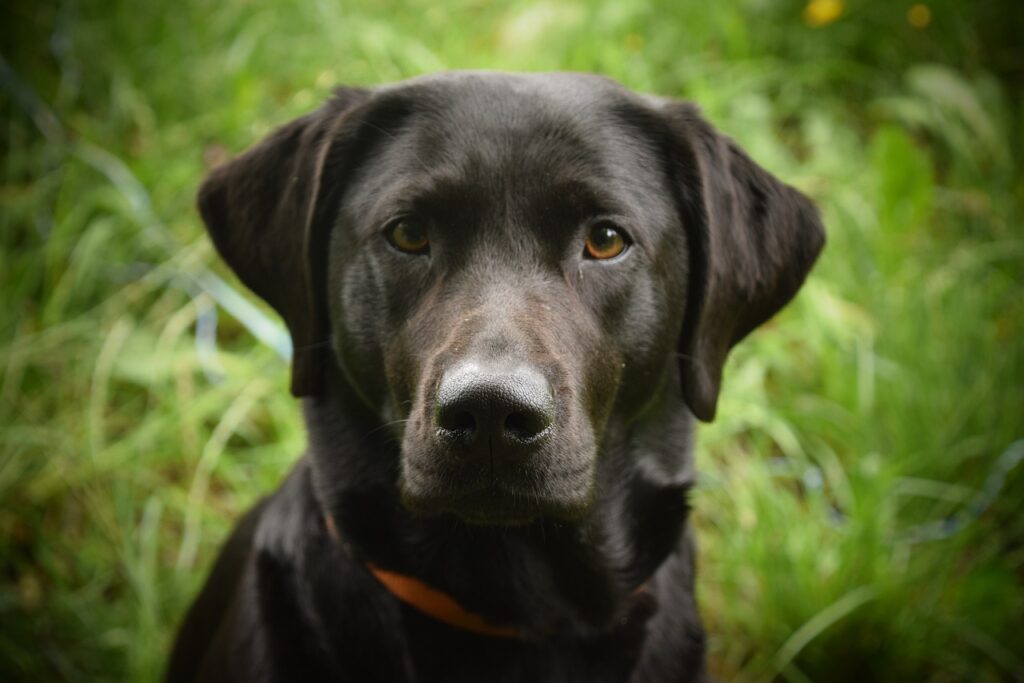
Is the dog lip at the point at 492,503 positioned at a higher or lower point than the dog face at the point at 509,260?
lower

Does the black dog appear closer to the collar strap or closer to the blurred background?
A: the collar strap

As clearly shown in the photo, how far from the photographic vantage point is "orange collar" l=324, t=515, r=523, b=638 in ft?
6.57

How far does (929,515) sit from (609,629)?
1600 mm

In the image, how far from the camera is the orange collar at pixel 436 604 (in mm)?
2004

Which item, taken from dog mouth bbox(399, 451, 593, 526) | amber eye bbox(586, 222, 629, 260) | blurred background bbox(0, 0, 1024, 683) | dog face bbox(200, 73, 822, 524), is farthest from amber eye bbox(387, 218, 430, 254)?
blurred background bbox(0, 0, 1024, 683)

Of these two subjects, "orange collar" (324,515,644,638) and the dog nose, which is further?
"orange collar" (324,515,644,638)

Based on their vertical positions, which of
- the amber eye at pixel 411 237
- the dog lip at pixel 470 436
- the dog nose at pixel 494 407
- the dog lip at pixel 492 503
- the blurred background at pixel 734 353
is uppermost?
the amber eye at pixel 411 237

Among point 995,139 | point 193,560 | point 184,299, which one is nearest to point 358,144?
point 193,560

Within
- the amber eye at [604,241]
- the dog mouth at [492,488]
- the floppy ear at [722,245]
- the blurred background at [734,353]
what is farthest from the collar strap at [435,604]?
the blurred background at [734,353]

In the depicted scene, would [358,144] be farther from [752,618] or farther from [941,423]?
[941,423]

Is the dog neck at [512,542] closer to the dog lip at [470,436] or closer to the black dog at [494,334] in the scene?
the black dog at [494,334]

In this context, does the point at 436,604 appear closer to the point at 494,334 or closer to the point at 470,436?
the point at 470,436

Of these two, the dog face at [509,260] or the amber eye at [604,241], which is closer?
the dog face at [509,260]

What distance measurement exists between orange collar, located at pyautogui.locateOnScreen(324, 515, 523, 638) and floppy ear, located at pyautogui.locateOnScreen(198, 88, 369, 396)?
524 millimetres
